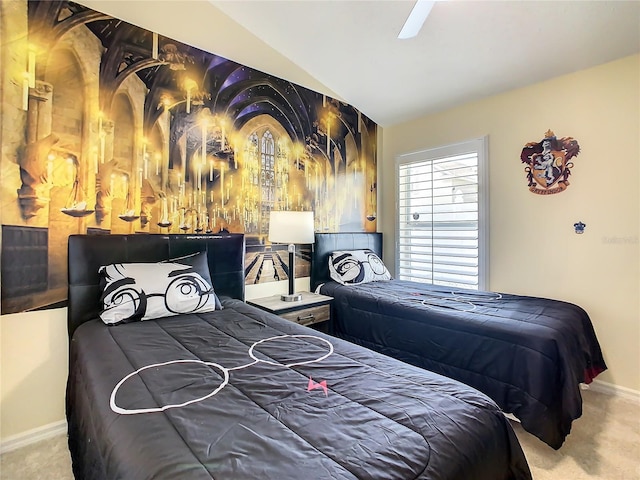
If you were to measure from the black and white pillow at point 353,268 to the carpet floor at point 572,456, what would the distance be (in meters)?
1.71

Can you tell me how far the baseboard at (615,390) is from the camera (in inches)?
100

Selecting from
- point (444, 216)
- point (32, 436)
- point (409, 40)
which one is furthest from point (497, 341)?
point (32, 436)

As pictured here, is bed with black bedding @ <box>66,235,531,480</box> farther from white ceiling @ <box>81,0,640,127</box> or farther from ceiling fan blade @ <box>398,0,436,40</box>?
white ceiling @ <box>81,0,640,127</box>

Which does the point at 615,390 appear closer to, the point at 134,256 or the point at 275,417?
the point at 275,417

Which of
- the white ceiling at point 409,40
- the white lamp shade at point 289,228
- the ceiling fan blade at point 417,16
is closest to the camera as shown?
the ceiling fan blade at point 417,16

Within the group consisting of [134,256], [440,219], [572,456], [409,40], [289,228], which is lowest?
[572,456]

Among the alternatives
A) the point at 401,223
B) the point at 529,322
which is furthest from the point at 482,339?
the point at 401,223

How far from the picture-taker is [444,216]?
3637 mm

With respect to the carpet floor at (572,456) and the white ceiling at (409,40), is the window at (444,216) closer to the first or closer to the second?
the white ceiling at (409,40)

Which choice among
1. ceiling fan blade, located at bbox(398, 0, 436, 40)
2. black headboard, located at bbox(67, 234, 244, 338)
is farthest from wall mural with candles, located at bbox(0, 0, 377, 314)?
ceiling fan blade, located at bbox(398, 0, 436, 40)

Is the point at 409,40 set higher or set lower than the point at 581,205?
higher

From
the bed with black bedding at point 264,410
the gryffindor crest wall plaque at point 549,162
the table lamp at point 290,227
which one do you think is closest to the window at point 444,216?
the gryffindor crest wall plaque at point 549,162

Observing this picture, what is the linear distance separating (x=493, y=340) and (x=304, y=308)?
1.41 meters

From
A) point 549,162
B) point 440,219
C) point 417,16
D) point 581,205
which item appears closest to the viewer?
point 417,16
